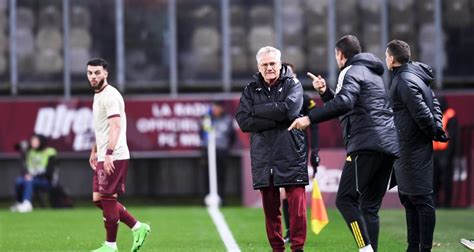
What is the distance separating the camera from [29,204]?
22.2m

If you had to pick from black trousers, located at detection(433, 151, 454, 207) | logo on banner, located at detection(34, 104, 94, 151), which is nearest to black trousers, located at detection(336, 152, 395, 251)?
black trousers, located at detection(433, 151, 454, 207)

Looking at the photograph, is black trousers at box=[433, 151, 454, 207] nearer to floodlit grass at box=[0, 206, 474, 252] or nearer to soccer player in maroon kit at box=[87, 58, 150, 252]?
floodlit grass at box=[0, 206, 474, 252]

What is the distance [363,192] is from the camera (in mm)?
10680

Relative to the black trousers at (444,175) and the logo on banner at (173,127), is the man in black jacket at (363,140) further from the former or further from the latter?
the logo on banner at (173,127)

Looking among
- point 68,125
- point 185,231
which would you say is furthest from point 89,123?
point 185,231

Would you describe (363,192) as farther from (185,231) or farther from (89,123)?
(89,123)

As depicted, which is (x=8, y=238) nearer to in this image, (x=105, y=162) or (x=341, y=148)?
(x=105, y=162)

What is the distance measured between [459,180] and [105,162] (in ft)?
38.2

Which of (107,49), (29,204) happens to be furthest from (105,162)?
(107,49)

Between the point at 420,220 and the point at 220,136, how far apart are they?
1261 centimetres

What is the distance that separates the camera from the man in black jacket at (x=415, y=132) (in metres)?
10.9

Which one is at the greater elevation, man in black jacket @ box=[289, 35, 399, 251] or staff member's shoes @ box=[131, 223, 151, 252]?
man in black jacket @ box=[289, 35, 399, 251]

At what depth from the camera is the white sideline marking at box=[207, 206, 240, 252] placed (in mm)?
13227

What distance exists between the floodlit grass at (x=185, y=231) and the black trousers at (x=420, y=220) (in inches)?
46.9
